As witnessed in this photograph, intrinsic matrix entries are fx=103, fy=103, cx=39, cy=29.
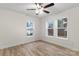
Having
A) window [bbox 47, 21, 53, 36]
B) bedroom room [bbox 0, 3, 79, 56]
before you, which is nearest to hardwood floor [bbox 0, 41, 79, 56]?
bedroom room [bbox 0, 3, 79, 56]

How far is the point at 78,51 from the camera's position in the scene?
342 centimetres

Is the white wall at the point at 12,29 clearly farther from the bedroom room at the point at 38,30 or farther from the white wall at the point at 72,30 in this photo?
the white wall at the point at 72,30

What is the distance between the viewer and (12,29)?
4.16m

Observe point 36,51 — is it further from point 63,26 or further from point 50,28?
point 50,28

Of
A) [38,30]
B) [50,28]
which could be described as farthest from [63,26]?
[38,30]

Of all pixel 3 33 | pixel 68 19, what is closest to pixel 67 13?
pixel 68 19

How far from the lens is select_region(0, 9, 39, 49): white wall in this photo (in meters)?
3.83

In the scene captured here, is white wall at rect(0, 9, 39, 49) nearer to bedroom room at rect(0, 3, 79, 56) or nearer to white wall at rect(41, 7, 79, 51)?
bedroom room at rect(0, 3, 79, 56)

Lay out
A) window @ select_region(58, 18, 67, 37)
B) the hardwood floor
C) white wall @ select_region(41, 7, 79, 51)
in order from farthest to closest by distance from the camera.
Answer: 1. window @ select_region(58, 18, 67, 37)
2. white wall @ select_region(41, 7, 79, 51)
3. the hardwood floor

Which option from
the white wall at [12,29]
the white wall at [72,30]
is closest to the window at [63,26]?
the white wall at [72,30]

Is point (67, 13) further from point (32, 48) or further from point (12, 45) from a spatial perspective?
point (12, 45)

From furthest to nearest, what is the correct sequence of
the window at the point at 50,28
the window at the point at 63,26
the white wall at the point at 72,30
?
the window at the point at 50,28 < the window at the point at 63,26 < the white wall at the point at 72,30

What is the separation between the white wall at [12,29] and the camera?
383 centimetres

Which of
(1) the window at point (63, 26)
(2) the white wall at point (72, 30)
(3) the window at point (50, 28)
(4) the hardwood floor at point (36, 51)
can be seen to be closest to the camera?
(4) the hardwood floor at point (36, 51)
